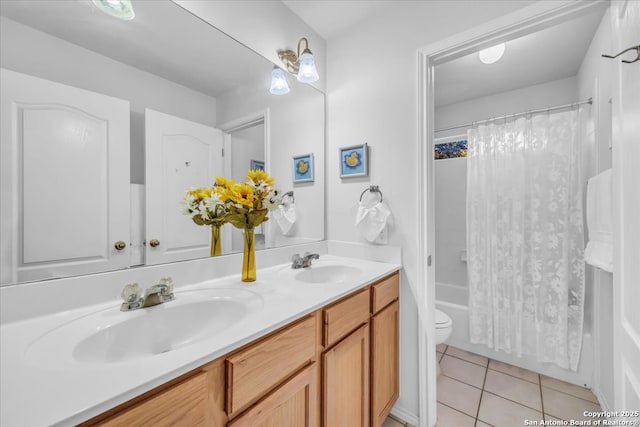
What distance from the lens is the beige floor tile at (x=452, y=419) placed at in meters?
1.44

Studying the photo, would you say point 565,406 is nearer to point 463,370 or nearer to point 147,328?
point 463,370

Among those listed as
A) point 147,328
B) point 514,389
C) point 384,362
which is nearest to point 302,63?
point 147,328

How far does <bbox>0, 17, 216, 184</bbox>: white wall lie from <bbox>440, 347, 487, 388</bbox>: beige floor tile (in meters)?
2.31

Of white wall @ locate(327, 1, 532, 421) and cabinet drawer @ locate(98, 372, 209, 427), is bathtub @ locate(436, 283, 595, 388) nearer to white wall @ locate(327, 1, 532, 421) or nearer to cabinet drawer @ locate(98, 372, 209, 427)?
white wall @ locate(327, 1, 532, 421)

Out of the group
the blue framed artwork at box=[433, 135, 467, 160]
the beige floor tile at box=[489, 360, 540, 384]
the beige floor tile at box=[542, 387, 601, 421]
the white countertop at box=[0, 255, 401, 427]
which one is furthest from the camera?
the blue framed artwork at box=[433, 135, 467, 160]

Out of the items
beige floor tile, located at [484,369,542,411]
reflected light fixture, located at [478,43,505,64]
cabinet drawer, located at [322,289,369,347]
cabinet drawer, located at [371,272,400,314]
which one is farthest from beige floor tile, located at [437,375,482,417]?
reflected light fixture, located at [478,43,505,64]

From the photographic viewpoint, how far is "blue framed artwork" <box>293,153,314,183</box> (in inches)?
66.2

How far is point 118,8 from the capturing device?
3.08 feet

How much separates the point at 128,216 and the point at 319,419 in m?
1.03

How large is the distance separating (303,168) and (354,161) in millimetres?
337

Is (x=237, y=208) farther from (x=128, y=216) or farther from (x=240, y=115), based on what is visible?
(x=240, y=115)

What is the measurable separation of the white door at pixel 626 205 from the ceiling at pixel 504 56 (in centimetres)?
45

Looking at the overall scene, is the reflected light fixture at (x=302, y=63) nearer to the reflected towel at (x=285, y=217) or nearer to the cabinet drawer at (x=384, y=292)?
the reflected towel at (x=285, y=217)

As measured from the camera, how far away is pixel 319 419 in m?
0.95
